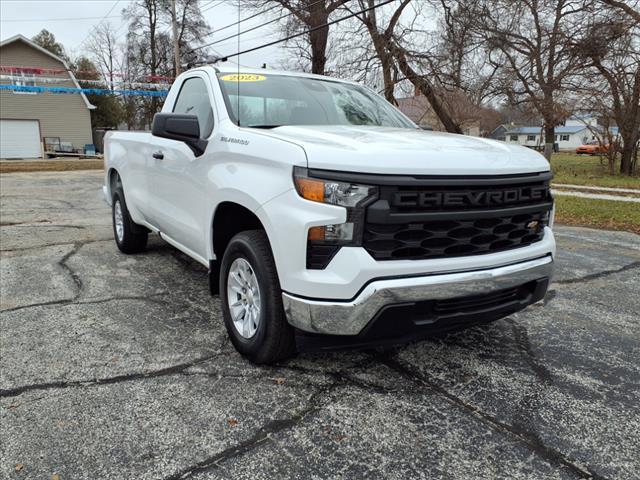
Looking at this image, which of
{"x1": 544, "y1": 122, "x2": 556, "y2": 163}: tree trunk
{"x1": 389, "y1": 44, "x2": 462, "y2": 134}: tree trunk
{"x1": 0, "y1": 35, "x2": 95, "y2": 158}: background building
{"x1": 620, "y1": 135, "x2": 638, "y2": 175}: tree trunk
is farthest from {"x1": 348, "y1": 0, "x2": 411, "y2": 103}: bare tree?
{"x1": 0, "y1": 35, "x2": 95, "y2": 158}: background building

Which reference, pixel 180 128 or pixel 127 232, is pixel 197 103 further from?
pixel 127 232

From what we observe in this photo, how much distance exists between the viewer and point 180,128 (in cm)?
354

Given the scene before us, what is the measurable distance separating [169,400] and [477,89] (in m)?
19.9

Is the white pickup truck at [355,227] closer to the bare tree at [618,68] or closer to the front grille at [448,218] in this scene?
the front grille at [448,218]

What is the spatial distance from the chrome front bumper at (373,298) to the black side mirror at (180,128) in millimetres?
1500

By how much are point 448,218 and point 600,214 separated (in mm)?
8593

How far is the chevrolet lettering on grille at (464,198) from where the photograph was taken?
258cm

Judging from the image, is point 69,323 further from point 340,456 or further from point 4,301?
point 340,456

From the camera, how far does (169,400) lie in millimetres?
2820

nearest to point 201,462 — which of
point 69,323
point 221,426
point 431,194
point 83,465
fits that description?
point 221,426

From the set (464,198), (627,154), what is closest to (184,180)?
(464,198)

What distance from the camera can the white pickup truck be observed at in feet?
8.36

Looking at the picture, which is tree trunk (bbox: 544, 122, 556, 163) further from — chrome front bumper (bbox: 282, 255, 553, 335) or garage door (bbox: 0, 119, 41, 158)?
garage door (bbox: 0, 119, 41, 158)

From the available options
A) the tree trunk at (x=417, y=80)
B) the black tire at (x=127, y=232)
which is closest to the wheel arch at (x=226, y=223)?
the black tire at (x=127, y=232)
